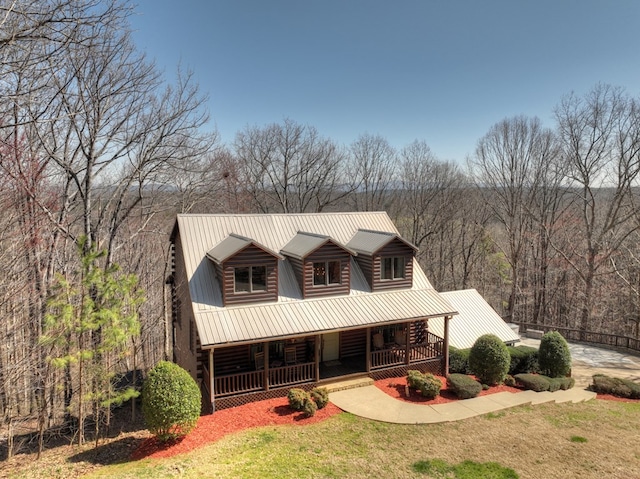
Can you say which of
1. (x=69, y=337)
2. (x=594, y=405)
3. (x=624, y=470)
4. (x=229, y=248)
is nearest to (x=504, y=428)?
(x=624, y=470)

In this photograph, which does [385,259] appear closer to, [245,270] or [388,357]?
[388,357]

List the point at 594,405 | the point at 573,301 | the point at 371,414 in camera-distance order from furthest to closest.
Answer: the point at 573,301
the point at 594,405
the point at 371,414

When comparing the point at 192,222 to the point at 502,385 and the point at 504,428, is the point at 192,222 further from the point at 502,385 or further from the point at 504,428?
the point at 502,385

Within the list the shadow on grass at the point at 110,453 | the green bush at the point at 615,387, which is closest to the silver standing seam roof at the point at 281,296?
the shadow on grass at the point at 110,453

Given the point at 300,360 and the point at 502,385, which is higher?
the point at 300,360

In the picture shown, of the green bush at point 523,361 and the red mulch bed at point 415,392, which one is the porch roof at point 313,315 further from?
the green bush at point 523,361
